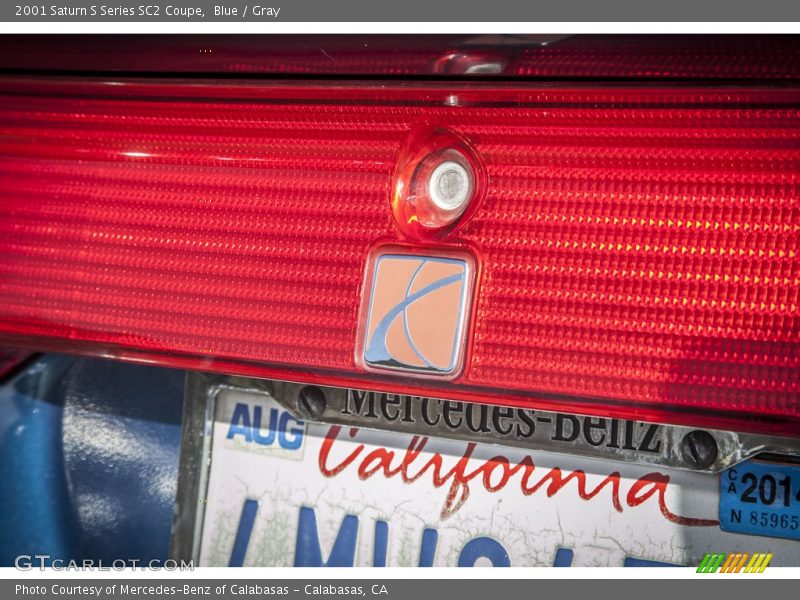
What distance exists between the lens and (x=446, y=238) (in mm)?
1158

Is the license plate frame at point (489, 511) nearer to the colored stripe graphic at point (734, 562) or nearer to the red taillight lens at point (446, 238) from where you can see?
the colored stripe graphic at point (734, 562)

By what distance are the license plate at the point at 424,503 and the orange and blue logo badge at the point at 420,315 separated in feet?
1.06

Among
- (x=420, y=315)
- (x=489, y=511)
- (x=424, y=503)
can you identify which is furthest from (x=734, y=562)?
(x=420, y=315)

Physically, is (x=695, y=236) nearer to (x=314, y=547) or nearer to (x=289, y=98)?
(x=289, y=98)

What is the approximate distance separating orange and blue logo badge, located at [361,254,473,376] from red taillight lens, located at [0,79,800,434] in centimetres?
3

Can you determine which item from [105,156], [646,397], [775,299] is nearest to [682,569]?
[646,397]

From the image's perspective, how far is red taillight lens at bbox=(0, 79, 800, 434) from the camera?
1.06m

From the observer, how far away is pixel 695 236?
3.52 ft

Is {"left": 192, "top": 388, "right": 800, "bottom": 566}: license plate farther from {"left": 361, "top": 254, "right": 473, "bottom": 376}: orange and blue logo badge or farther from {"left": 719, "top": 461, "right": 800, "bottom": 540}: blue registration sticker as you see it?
{"left": 361, "top": 254, "right": 473, "bottom": 376}: orange and blue logo badge

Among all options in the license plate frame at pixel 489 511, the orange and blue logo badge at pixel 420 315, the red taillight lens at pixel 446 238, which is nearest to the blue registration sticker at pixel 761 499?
the license plate frame at pixel 489 511

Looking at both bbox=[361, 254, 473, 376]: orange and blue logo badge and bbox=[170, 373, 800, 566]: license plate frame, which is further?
bbox=[170, 373, 800, 566]: license plate frame

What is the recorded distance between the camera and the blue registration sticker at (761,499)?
1.29 m

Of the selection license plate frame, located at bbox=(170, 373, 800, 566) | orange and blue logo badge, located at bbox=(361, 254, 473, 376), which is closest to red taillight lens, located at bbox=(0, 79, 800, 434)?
orange and blue logo badge, located at bbox=(361, 254, 473, 376)

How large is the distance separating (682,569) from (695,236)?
20.1 inches
